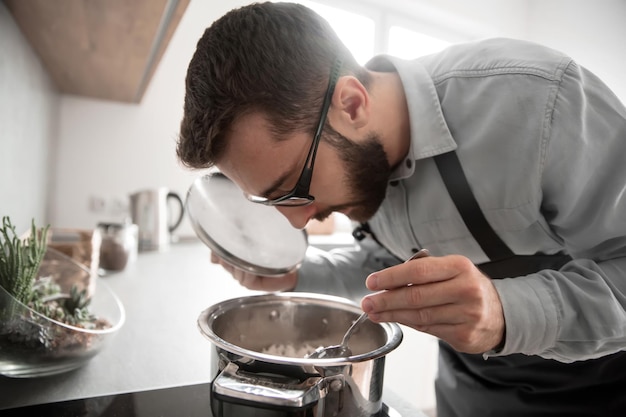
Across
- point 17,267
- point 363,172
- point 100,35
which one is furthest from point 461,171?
point 100,35

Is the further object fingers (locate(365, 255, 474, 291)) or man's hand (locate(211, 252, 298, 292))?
man's hand (locate(211, 252, 298, 292))

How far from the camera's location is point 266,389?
386mm

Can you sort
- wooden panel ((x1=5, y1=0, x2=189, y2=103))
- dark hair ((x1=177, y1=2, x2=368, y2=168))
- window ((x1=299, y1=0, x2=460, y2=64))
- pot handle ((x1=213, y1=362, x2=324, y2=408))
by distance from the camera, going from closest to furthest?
pot handle ((x1=213, y1=362, x2=324, y2=408)) → dark hair ((x1=177, y1=2, x2=368, y2=168)) → wooden panel ((x1=5, y1=0, x2=189, y2=103)) → window ((x1=299, y1=0, x2=460, y2=64))

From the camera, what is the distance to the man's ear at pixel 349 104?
66 cm

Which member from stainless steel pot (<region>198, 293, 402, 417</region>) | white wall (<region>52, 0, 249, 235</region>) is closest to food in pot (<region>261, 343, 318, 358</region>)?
stainless steel pot (<region>198, 293, 402, 417</region>)

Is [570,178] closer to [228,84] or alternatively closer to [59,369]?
[228,84]

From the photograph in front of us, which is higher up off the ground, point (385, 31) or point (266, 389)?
point (385, 31)

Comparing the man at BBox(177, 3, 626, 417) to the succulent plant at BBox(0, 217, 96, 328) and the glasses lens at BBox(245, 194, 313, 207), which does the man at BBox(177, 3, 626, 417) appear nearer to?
the glasses lens at BBox(245, 194, 313, 207)

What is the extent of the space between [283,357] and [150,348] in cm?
47

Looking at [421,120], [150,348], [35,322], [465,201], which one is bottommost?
[150,348]

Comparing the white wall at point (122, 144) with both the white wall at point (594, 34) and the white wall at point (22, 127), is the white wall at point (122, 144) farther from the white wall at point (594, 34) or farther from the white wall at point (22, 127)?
the white wall at point (22, 127)

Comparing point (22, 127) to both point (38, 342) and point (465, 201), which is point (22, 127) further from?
point (465, 201)

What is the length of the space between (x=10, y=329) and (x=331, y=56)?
58 centimetres

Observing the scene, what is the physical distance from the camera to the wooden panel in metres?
0.83
